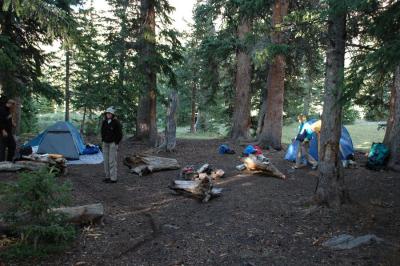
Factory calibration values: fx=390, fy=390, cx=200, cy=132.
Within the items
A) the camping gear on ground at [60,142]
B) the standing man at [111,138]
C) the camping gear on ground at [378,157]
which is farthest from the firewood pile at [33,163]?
the camping gear on ground at [378,157]

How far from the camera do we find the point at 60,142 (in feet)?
45.4

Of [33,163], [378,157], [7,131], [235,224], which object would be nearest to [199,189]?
[235,224]

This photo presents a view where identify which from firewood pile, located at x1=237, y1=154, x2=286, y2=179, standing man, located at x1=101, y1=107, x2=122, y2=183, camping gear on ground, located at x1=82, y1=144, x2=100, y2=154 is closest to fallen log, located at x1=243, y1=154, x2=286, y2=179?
firewood pile, located at x1=237, y1=154, x2=286, y2=179

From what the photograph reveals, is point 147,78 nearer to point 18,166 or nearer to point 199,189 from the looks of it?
point 18,166

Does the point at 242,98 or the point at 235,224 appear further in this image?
the point at 242,98

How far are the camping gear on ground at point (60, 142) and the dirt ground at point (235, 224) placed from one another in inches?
103

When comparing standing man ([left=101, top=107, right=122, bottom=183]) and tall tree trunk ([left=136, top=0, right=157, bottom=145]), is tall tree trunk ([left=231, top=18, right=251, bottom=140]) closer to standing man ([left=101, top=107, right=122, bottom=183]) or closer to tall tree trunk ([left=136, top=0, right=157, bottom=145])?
tall tree trunk ([left=136, top=0, right=157, bottom=145])

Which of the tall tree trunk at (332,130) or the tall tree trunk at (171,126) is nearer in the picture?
the tall tree trunk at (332,130)

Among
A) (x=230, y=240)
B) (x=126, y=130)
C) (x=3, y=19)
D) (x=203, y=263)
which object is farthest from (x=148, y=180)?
(x=126, y=130)

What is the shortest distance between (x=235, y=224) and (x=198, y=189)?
2063 mm

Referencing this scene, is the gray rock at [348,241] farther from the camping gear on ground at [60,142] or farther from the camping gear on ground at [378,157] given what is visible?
the camping gear on ground at [60,142]

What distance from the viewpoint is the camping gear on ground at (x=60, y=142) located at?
1367 cm

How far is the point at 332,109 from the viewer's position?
7379 mm

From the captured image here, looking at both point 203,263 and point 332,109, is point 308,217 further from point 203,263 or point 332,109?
point 203,263
